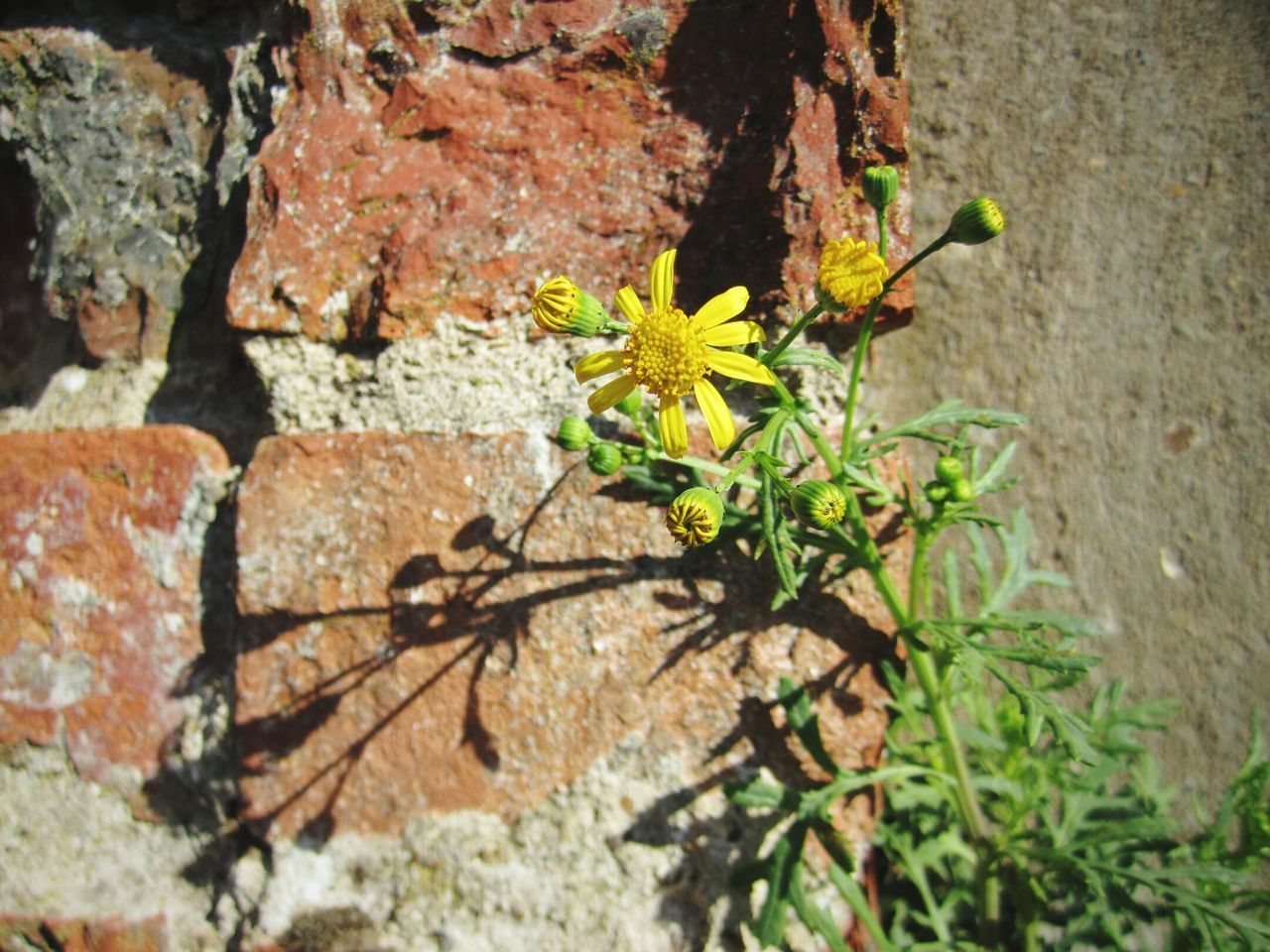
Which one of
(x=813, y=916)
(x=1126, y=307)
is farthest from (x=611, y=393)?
(x=1126, y=307)

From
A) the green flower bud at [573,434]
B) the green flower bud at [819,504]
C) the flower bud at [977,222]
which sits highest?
the flower bud at [977,222]

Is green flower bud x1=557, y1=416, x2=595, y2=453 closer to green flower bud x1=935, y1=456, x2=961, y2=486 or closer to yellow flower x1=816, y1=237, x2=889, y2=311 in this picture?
yellow flower x1=816, y1=237, x2=889, y2=311

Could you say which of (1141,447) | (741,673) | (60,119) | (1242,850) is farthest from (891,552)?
(60,119)

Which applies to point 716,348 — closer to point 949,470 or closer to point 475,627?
point 949,470

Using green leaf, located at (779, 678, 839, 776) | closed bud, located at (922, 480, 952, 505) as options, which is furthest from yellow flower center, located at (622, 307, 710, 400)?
green leaf, located at (779, 678, 839, 776)

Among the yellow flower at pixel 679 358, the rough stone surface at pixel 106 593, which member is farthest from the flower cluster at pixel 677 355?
the rough stone surface at pixel 106 593

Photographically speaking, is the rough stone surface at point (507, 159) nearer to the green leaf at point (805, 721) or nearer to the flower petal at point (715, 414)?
the flower petal at point (715, 414)

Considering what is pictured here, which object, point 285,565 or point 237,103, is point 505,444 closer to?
point 285,565
